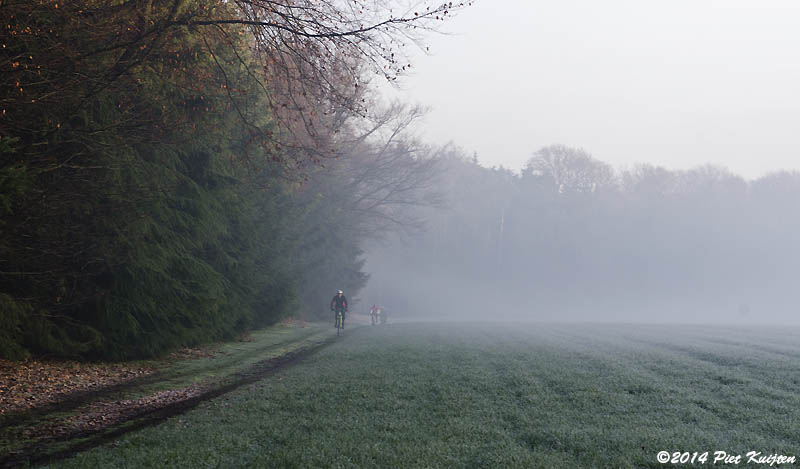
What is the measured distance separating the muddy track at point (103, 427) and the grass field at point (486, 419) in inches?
12.0

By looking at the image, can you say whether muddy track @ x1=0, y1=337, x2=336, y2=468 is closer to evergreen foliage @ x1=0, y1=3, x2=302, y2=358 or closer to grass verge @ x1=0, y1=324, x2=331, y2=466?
grass verge @ x1=0, y1=324, x2=331, y2=466

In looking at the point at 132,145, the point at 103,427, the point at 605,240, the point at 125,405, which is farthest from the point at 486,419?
the point at 605,240

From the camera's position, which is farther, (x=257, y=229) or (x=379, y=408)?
(x=257, y=229)

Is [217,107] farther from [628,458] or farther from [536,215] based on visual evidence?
[536,215]

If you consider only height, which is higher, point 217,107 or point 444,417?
point 217,107

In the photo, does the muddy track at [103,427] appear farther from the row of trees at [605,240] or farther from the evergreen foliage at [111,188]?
the row of trees at [605,240]

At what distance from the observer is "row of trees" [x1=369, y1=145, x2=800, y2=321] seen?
7919cm

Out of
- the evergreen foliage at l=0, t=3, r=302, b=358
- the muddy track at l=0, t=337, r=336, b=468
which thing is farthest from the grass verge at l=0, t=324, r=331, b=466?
the evergreen foliage at l=0, t=3, r=302, b=358

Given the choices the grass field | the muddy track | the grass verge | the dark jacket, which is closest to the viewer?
the grass field

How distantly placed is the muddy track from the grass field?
1.00ft

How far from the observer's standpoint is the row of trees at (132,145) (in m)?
9.43

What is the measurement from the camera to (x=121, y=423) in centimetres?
716

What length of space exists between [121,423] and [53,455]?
1.50 meters

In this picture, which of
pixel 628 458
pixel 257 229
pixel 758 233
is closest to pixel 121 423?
pixel 628 458
